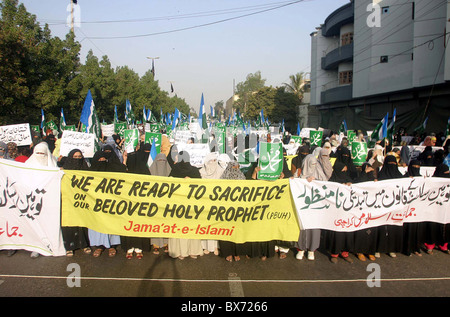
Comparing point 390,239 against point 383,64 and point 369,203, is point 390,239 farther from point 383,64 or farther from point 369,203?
point 383,64

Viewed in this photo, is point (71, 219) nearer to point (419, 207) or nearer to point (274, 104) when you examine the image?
point (419, 207)

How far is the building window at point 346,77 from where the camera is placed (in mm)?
30109

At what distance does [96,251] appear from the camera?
472cm

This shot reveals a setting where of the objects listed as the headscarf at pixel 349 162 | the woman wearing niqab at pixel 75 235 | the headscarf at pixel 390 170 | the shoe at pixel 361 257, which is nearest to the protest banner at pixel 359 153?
the headscarf at pixel 349 162

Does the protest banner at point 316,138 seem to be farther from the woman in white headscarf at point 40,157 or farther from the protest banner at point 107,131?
the woman in white headscarf at point 40,157

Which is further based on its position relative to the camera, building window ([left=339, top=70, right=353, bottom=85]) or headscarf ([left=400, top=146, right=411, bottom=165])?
building window ([left=339, top=70, right=353, bottom=85])

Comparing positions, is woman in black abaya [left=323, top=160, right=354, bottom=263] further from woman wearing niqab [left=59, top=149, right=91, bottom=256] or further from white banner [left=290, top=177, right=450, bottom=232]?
woman wearing niqab [left=59, top=149, right=91, bottom=256]

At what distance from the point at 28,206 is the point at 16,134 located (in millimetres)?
5620

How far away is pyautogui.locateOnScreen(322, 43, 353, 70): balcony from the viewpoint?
94.7ft

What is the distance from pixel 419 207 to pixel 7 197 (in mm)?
6003

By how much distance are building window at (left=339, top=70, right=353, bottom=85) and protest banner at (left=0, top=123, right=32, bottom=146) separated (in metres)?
28.1

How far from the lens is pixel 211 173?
16.2 ft

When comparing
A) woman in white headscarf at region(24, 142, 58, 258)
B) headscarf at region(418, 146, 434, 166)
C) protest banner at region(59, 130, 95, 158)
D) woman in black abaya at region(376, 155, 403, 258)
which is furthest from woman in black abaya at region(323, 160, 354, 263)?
protest banner at region(59, 130, 95, 158)

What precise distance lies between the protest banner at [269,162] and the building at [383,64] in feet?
45.6
